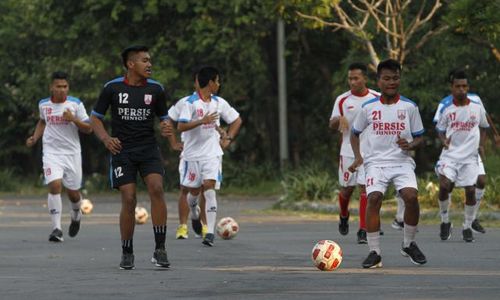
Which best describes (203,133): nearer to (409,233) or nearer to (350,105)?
(350,105)

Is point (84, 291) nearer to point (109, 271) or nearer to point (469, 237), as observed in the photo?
point (109, 271)

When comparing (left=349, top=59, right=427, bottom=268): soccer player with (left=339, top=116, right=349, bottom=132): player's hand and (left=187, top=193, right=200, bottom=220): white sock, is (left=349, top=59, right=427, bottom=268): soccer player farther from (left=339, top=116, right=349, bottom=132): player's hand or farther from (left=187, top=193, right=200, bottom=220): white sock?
(left=187, top=193, right=200, bottom=220): white sock

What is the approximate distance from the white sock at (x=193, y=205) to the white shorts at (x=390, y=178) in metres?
4.73

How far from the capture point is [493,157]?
27.0 metres

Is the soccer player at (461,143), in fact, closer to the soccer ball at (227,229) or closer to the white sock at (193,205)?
the soccer ball at (227,229)

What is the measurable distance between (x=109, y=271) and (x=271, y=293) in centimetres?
263

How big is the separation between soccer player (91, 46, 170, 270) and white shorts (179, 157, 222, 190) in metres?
4.06

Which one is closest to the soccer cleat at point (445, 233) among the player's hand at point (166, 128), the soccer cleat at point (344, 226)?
the soccer cleat at point (344, 226)

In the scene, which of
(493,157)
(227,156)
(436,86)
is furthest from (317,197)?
(227,156)

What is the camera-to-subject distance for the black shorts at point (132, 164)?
13.3m

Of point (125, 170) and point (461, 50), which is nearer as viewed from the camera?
point (125, 170)

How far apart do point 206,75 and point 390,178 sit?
4.56m

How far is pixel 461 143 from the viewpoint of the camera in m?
17.8

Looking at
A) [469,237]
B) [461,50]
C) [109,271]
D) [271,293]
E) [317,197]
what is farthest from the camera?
[461,50]
